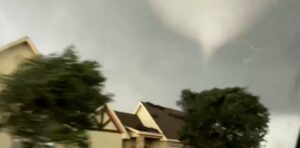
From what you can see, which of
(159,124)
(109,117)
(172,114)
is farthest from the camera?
(172,114)

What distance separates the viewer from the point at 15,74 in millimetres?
24578

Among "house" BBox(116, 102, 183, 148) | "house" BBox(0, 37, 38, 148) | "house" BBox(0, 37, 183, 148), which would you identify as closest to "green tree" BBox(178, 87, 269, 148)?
"house" BBox(116, 102, 183, 148)

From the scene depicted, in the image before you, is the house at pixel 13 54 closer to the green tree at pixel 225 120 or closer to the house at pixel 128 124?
the house at pixel 128 124

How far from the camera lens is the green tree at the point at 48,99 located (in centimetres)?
2359

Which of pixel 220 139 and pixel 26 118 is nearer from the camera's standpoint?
pixel 26 118

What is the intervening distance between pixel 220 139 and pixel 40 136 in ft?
76.7

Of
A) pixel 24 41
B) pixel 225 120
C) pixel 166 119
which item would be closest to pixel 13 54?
pixel 24 41

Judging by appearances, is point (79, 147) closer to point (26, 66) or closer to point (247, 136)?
point (26, 66)

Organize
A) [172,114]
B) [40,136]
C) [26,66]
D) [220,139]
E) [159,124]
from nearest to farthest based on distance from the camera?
1. [40,136]
2. [26,66]
3. [220,139]
4. [159,124]
5. [172,114]

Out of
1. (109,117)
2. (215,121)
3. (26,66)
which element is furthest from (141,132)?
(26,66)

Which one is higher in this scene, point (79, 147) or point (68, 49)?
point (68, 49)

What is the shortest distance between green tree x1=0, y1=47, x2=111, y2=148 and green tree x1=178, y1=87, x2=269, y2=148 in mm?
21615

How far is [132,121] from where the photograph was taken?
54.8m

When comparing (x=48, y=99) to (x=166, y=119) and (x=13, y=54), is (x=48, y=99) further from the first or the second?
(x=166, y=119)
